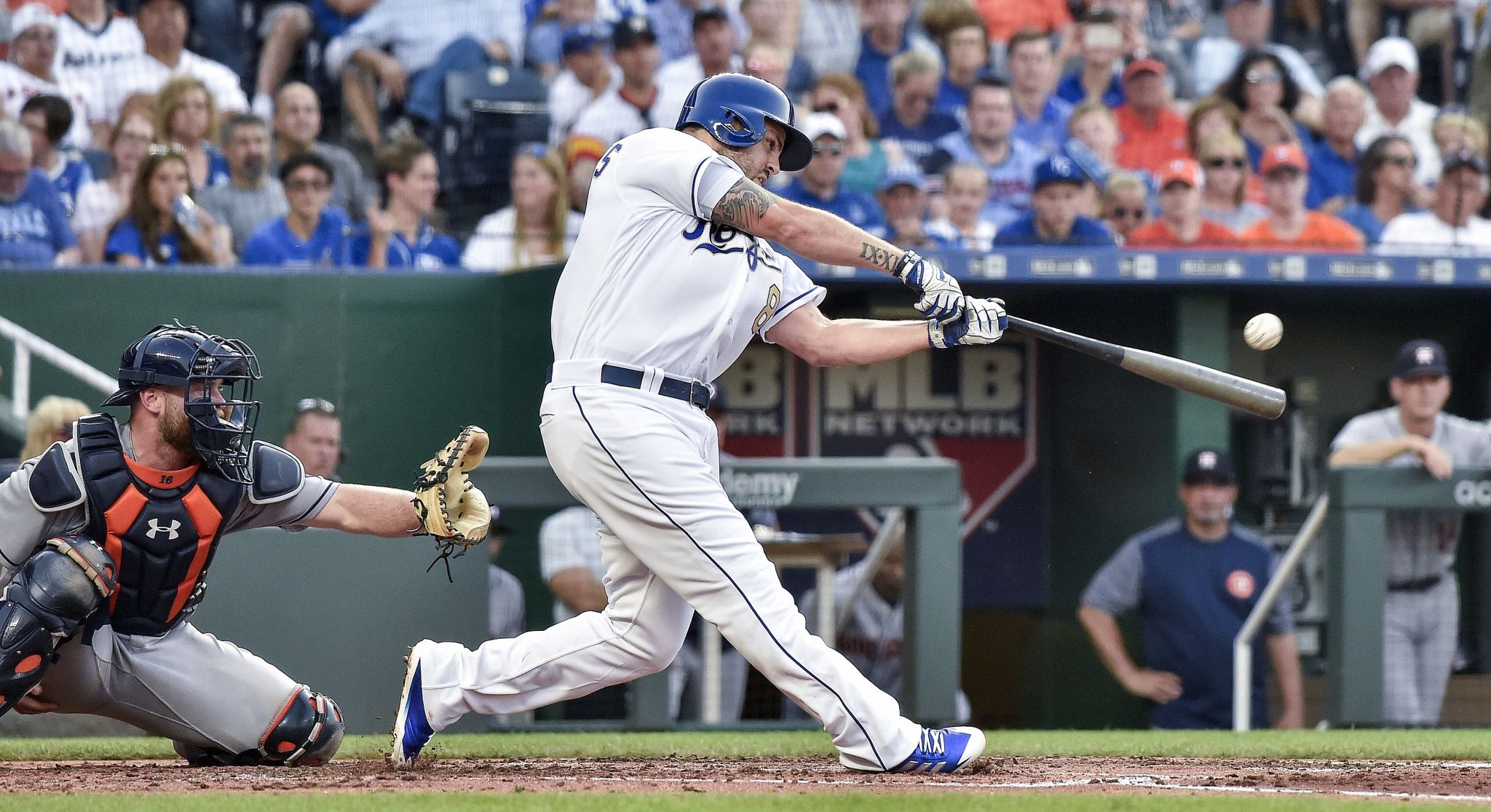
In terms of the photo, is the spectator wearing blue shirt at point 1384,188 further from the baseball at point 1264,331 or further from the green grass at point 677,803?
the green grass at point 677,803

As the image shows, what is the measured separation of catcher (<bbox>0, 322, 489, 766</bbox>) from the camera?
402cm

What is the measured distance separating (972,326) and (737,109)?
74cm

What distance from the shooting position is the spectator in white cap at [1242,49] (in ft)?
32.7

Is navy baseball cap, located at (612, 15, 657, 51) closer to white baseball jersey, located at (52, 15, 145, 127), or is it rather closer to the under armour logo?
white baseball jersey, located at (52, 15, 145, 127)

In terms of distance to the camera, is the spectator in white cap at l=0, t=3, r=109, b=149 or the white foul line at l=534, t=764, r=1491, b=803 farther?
the spectator in white cap at l=0, t=3, r=109, b=149

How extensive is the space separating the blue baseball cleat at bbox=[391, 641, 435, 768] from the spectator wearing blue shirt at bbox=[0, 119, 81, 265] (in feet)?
13.2

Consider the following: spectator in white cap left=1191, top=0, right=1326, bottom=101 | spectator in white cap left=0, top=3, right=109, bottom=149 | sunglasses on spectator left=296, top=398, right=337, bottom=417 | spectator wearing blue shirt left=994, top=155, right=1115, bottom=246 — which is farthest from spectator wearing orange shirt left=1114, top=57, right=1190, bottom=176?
spectator in white cap left=0, top=3, right=109, bottom=149

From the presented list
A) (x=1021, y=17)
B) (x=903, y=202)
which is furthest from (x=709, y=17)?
(x=1021, y=17)

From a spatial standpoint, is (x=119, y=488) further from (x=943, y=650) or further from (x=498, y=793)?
(x=943, y=650)

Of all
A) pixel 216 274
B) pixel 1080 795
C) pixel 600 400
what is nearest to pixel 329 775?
pixel 600 400

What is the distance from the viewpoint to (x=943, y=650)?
623 cm

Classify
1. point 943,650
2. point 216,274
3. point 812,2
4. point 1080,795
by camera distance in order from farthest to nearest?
point 812,2 < point 216,274 < point 943,650 < point 1080,795

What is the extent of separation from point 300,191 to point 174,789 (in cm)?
436

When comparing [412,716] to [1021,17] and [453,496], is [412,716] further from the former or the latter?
[1021,17]
